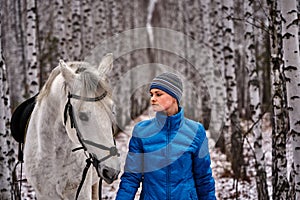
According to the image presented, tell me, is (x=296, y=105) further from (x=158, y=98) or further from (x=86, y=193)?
(x=86, y=193)

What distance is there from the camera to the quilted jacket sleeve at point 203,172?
3084 millimetres

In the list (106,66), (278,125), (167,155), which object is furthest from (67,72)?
(278,125)

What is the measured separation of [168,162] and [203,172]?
0.29m

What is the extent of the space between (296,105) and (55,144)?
249 cm

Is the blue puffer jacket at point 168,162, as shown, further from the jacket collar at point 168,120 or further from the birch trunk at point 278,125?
the birch trunk at point 278,125

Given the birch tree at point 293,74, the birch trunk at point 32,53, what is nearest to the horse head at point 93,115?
the birch tree at point 293,74

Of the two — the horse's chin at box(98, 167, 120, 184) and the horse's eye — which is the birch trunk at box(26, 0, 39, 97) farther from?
the horse's chin at box(98, 167, 120, 184)

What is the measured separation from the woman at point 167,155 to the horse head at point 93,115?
16cm

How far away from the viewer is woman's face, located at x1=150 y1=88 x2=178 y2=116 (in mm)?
3023

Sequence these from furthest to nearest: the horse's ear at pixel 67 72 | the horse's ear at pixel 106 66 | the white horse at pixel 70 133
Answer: the horse's ear at pixel 106 66, the horse's ear at pixel 67 72, the white horse at pixel 70 133

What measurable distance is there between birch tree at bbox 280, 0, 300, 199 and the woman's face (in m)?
1.85

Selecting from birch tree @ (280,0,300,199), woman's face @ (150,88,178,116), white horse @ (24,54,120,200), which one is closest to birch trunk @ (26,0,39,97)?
white horse @ (24,54,120,200)

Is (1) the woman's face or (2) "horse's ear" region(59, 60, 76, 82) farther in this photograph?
(2) "horse's ear" region(59, 60, 76, 82)

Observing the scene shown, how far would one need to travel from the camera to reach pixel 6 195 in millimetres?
5922
